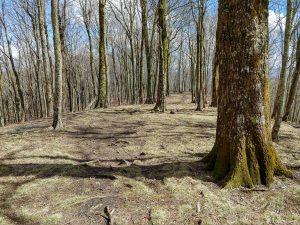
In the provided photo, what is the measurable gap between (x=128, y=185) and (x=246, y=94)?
2.56 metres

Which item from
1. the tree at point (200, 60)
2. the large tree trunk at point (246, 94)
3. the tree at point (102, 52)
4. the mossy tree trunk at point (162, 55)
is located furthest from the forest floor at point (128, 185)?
the tree at point (102, 52)

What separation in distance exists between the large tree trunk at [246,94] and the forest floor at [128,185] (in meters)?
0.33

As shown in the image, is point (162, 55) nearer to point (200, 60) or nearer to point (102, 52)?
point (200, 60)

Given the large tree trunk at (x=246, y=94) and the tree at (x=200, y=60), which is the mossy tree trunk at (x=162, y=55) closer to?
the tree at (x=200, y=60)

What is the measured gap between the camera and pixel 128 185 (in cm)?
422

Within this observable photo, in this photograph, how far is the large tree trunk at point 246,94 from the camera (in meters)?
4.03

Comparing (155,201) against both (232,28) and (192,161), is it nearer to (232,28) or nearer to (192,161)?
(192,161)

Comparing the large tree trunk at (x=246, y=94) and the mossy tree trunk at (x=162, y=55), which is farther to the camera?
the mossy tree trunk at (x=162, y=55)

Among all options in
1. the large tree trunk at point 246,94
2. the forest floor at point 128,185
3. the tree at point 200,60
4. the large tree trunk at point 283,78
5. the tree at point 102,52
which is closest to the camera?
the forest floor at point 128,185

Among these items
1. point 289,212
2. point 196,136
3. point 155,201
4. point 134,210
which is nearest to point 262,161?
point 289,212

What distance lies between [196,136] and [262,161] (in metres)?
3.42

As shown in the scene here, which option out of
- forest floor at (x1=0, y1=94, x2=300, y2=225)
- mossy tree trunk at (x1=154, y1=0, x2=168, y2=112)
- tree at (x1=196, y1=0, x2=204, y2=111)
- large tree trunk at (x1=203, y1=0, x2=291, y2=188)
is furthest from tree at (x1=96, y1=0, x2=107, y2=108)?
large tree trunk at (x1=203, y1=0, x2=291, y2=188)

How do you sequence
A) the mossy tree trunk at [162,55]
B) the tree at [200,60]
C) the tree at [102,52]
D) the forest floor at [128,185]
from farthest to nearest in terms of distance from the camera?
the tree at [102,52] < the tree at [200,60] < the mossy tree trunk at [162,55] < the forest floor at [128,185]

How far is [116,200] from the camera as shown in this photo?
12.2 ft
